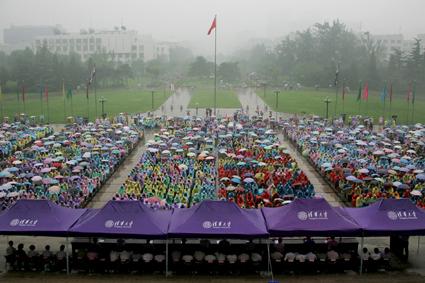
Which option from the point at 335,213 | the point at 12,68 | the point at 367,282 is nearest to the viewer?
the point at 367,282

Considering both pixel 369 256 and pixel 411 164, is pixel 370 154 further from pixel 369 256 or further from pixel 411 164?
pixel 369 256

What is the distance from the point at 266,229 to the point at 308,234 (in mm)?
1067

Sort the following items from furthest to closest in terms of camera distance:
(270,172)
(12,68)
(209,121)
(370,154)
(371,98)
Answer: (12,68), (371,98), (209,121), (370,154), (270,172)

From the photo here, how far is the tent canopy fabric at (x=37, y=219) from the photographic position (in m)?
11.7

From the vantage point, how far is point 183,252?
12133 mm

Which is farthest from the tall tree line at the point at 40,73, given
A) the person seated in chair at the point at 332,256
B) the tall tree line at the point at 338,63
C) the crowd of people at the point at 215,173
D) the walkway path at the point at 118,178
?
the person seated in chair at the point at 332,256

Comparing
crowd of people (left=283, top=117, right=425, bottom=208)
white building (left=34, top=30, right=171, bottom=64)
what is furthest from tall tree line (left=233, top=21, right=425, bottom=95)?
white building (left=34, top=30, right=171, bottom=64)

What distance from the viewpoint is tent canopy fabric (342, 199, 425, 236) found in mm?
11750

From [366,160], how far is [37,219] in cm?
1686

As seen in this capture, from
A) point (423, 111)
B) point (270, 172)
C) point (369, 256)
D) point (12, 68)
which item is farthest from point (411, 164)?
point (12, 68)

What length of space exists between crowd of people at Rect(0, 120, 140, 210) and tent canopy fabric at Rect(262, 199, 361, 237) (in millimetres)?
8792

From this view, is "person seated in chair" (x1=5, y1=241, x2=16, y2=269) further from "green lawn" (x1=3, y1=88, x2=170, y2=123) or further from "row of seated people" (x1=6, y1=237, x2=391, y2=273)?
"green lawn" (x1=3, y1=88, x2=170, y2=123)

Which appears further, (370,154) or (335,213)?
(370,154)

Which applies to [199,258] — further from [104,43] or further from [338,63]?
[104,43]
